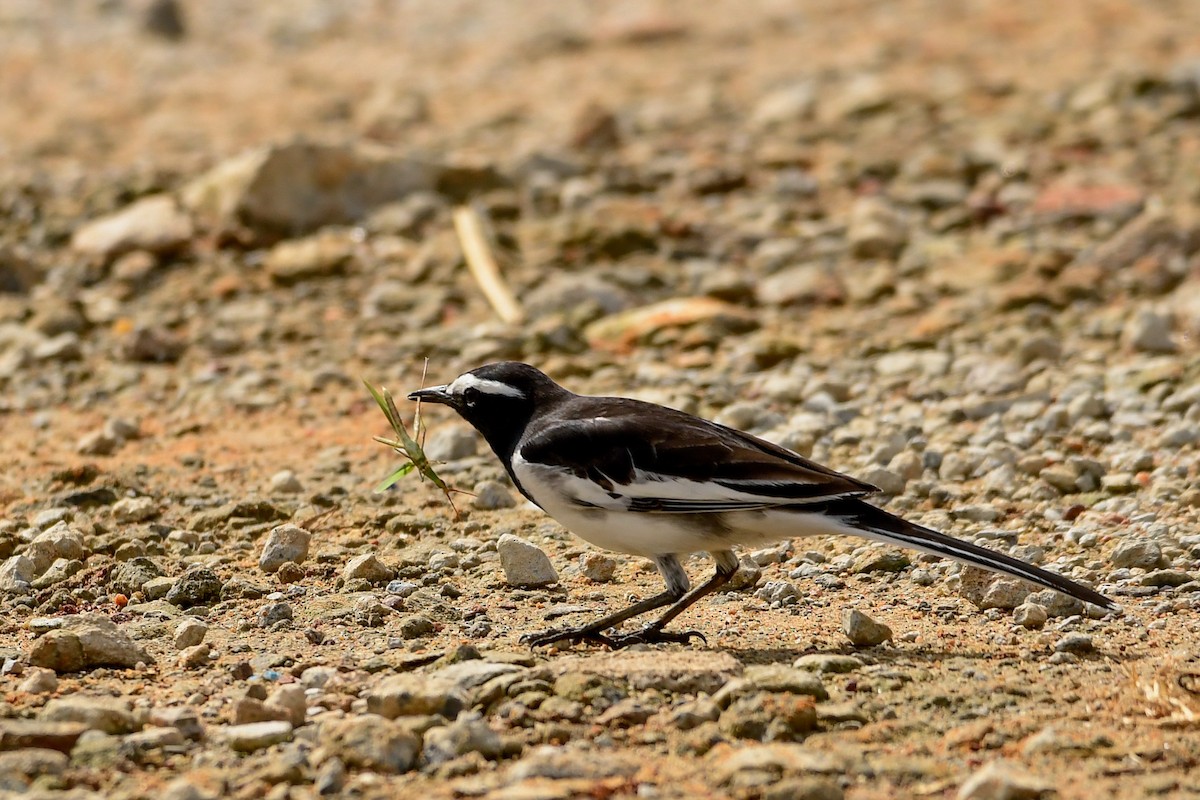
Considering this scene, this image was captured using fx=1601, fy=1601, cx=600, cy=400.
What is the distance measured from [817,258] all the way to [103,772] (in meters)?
7.57

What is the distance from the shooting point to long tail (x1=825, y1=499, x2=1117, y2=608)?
5.86 meters

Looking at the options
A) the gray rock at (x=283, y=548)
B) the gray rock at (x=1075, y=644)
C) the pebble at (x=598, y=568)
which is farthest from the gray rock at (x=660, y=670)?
the gray rock at (x=283, y=548)

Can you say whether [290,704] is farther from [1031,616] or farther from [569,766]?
[1031,616]

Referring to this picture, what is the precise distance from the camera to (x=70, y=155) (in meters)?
13.2

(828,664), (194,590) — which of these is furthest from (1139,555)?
(194,590)

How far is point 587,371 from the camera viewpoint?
9836 millimetres

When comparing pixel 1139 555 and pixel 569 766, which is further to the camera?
pixel 1139 555

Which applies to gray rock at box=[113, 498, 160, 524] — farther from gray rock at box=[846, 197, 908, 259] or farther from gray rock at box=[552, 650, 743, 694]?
gray rock at box=[846, 197, 908, 259]

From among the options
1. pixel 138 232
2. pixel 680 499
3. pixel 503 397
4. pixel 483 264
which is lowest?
pixel 680 499

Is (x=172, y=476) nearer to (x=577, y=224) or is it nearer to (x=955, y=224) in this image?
(x=577, y=224)

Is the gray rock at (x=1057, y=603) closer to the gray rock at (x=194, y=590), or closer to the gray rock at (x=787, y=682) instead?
the gray rock at (x=787, y=682)

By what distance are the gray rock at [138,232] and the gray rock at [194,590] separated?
5.27 meters

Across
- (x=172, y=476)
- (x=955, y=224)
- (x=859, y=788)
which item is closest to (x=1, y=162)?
(x=172, y=476)

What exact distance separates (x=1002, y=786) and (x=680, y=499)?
2031 millimetres
